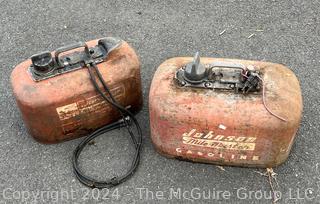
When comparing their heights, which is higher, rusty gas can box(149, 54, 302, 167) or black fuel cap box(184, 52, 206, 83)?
black fuel cap box(184, 52, 206, 83)

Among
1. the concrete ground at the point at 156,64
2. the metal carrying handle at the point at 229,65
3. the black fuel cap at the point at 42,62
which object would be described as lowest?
the concrete ground at the point at 156,64

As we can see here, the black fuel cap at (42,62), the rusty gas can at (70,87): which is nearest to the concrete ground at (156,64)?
the rusty gas can at (70,87)

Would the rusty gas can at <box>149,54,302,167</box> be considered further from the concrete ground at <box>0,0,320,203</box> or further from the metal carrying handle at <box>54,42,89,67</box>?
the metal carrying handle at <box>54,42,89,67</box>

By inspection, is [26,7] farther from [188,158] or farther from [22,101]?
[188,158]

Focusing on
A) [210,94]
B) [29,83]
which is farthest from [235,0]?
[29,83]

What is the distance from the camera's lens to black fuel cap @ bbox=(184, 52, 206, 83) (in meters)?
2.07

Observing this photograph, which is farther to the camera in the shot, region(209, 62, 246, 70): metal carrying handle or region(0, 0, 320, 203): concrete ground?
region(0, 0, 320, 203): concrete ground

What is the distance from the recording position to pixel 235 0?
331cm

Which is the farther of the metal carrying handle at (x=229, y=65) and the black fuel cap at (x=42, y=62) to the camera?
the black fuel cap at (x=42, y=62)

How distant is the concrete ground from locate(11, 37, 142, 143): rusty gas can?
0.14m

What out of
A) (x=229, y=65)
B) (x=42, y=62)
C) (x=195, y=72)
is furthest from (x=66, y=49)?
(x=229, y=65)

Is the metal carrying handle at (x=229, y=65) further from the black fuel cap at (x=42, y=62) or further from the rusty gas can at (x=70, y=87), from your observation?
the black fuel cap at (x=42, y=62)

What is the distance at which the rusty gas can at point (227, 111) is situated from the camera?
199 centimetres

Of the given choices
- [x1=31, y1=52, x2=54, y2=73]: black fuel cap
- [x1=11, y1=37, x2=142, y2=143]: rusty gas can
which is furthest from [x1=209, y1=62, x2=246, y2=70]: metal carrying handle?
[x1=31, y1=52, x2=54, y2=73]: black fuel cap
